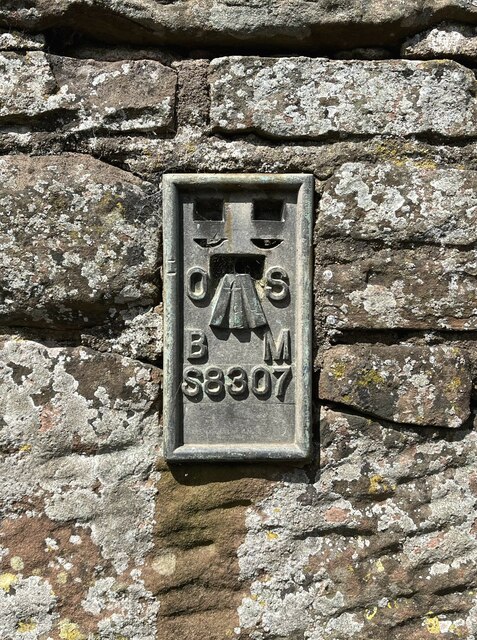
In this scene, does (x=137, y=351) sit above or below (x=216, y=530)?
above

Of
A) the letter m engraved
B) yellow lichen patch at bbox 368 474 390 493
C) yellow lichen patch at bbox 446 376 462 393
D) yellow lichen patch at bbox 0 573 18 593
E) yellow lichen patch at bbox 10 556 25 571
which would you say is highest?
the letter m engraved

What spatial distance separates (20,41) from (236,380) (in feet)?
3.52

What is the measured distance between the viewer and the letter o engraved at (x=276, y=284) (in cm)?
166

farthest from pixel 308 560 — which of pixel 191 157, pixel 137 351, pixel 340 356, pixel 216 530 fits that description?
pixel 191 157

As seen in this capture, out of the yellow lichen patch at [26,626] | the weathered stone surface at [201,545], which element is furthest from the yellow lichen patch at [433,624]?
the yellow lichen patch at [26,626]

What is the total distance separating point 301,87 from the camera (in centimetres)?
166

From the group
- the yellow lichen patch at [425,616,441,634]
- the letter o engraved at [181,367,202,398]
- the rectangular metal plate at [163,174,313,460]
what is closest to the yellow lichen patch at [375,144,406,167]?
the rectangular metal plate at [163,174,313,460]

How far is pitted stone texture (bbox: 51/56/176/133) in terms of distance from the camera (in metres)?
1.64

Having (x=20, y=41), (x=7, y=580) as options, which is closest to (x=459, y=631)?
(x=7, y=580)

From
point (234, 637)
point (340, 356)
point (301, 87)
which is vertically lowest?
point (234, 637)

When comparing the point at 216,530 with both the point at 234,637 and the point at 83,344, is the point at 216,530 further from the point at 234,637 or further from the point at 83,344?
the point at 83,344

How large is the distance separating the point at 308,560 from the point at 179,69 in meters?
1.38

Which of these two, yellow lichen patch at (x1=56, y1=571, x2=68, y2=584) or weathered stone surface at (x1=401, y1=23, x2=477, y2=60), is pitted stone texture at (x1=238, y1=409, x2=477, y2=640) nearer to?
yellow lichen patch at (x1=56, y1=571, x2=68, y2=584)

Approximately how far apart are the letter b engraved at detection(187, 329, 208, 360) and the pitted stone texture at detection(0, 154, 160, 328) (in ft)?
0.69
